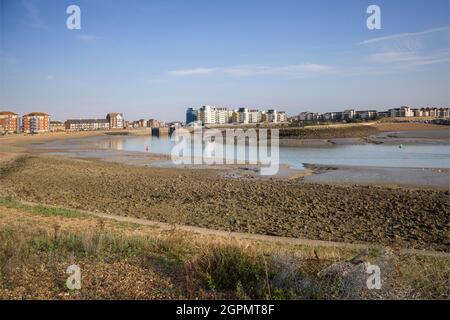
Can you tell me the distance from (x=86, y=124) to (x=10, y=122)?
40439 millimetres

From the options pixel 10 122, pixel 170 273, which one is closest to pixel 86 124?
pixel 10 122

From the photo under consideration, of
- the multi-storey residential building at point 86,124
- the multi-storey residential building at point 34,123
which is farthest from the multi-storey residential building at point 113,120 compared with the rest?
the multi-storey residential building at point 34,123

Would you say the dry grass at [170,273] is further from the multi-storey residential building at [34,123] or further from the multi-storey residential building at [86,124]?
the multi-storey residential building at [86,124]

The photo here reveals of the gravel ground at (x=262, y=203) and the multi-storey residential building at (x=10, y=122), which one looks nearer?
the gravel ground at (x=262, y=203)

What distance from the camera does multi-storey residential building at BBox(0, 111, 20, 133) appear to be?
142m

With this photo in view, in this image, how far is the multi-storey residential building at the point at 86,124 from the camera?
17800 cm

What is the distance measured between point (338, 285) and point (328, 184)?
1841 centimetres

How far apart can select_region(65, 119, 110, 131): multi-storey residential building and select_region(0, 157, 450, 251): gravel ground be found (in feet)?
527

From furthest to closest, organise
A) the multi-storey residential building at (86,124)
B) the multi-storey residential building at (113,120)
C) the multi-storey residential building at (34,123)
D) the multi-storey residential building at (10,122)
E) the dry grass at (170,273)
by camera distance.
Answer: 1. the multi-storey residential building at (113,120)
2. the multi-storey residential building at (86,124)
3. the multi-storey residential building at (34,123)
4. the multi-storey residential building at (10,122)
5. the dry grass at (170,273)

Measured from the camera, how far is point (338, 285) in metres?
5.18

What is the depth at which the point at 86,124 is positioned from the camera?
184 metres

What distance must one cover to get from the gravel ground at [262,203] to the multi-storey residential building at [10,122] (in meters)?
132

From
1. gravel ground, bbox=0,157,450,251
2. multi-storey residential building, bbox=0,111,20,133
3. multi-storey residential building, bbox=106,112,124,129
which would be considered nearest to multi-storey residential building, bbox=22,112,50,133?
multi-storey residential building, bbox=0,111,20,133
